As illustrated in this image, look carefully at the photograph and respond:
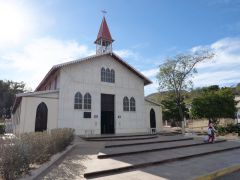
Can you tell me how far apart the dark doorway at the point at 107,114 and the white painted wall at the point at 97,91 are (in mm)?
463

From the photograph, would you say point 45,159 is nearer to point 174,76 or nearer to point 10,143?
point 10,143

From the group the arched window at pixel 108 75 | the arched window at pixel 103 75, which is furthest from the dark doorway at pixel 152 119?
the arched window at pixel 103 75

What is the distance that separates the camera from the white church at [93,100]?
16703mm

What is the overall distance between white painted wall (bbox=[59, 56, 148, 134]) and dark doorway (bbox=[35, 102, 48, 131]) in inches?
48.2

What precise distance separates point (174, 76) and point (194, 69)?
9.07 feet

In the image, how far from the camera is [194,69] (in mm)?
26234

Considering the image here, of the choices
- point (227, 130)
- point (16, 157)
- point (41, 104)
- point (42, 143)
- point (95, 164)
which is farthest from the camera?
point (227, 130)

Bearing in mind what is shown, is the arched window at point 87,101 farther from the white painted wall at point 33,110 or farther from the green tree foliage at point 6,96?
the green tree foliage at point 6,96

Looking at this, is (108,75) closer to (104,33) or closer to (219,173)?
(104,33)

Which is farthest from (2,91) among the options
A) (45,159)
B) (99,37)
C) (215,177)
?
(215,177)

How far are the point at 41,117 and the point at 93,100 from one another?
4.99 m

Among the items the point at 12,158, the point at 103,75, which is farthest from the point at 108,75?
the point at 12,158

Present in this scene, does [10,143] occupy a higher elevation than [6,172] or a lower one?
higher

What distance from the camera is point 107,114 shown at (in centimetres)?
2070
